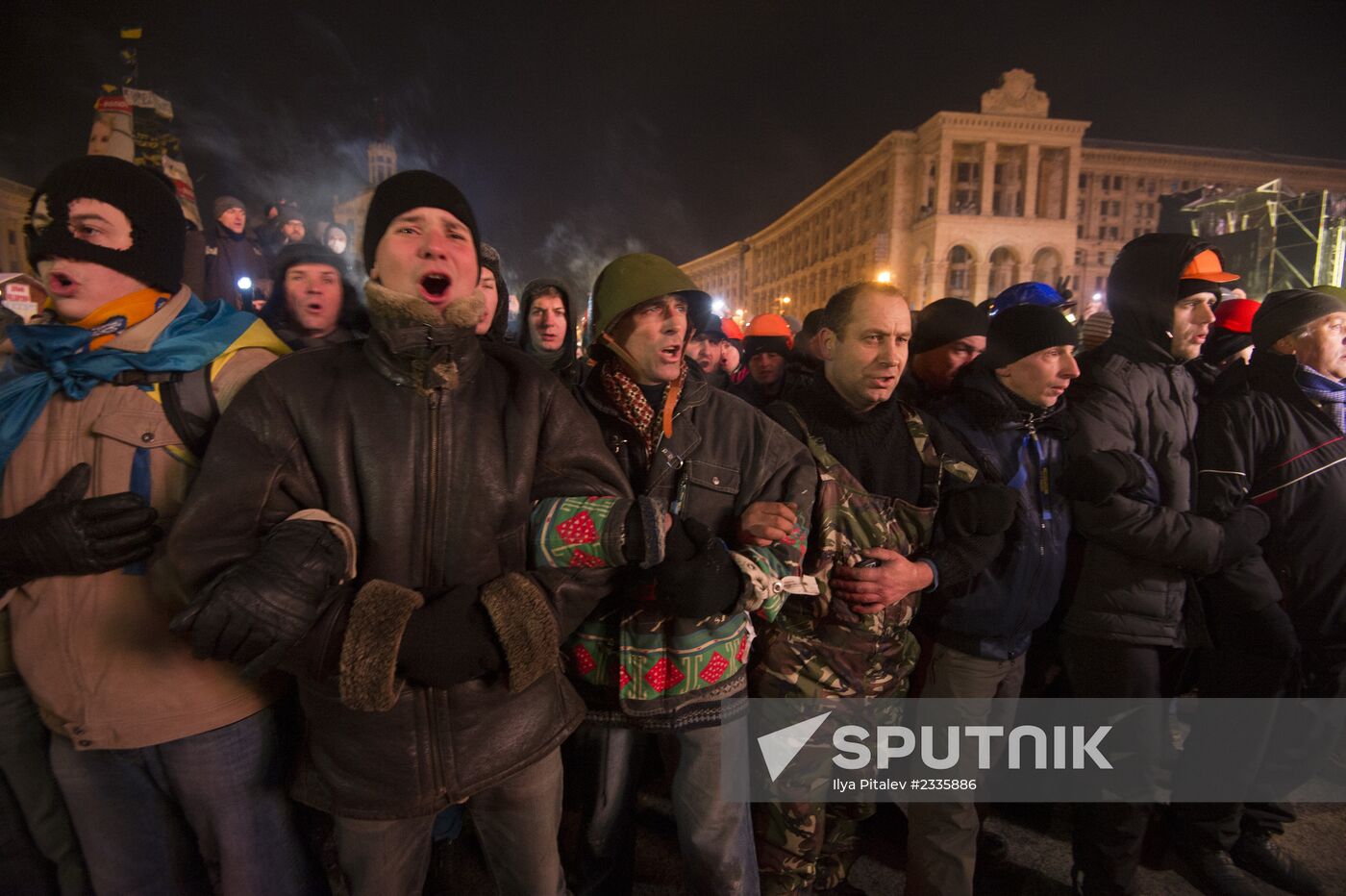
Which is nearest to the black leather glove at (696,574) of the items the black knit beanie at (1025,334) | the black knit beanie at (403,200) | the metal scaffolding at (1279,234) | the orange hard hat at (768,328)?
the black knit beanie at (403,200)

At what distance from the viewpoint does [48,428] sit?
5.93ft

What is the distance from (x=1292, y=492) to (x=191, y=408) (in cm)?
520

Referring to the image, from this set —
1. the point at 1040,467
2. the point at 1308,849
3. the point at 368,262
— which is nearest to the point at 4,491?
the point at 368,262

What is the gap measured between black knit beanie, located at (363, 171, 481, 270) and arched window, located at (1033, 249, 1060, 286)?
73.2 m

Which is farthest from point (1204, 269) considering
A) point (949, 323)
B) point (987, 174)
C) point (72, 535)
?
point (987, 174)

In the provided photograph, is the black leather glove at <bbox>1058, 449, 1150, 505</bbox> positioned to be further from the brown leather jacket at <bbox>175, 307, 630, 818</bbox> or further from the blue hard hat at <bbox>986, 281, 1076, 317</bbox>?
the brown leather jacket at <bbox>175, 307, 630, 818</bbox>

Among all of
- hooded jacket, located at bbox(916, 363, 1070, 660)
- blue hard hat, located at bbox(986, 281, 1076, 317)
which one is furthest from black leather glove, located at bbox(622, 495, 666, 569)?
blue hard hat, located at bbox(986, 281, 1076, 317)

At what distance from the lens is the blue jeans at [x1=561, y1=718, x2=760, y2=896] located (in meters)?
2.18

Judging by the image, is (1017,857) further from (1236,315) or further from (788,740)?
(1236,315)

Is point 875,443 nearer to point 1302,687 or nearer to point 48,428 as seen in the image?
point 48,428

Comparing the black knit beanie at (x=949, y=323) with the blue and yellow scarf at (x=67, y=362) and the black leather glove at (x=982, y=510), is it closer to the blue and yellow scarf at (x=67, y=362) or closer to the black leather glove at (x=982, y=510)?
the black leather glove at (x=982, y=510)

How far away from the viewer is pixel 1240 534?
9.21 ft

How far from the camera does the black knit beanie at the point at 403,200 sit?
70.5 inches

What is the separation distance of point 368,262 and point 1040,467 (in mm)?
3072
